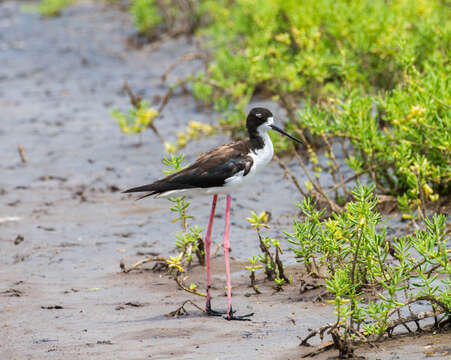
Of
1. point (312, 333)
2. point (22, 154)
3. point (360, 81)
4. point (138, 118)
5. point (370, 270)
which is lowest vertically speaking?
point (312, 333)

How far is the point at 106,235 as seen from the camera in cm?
658

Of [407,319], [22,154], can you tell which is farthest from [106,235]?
[407,319]

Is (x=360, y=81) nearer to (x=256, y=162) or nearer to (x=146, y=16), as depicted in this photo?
(x=256, y=162)

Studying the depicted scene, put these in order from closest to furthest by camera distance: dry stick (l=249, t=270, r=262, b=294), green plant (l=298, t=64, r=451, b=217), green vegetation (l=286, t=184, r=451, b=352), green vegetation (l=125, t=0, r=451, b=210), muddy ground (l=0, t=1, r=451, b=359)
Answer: green vegetation (l=286, t=184, r=451, b=352) → muddy ground (l=0, t=1, r=451, b=359) → dry stick (l=249, t=270, r=262, b=294) → green plant (l=298, t=64, r=451, b=217) → green vegetation (l=125, t=0, r=451, b=210)

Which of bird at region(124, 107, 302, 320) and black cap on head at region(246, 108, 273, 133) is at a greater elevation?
black cap on head at region(246, 108, 273, 133)

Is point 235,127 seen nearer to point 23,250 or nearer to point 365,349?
point 23,250

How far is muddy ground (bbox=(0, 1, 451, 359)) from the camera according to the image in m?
4.30

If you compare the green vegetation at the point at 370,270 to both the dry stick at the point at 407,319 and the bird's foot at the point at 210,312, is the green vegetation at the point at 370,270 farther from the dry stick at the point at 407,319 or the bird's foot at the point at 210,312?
the bird's foot at the point at 210,312

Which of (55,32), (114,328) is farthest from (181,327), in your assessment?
(55,32)

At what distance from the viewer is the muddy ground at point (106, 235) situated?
4.30 meters

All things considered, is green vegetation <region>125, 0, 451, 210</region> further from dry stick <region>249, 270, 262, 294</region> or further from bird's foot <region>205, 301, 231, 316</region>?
bird's foot <region>205, 301, 231, 316</region>

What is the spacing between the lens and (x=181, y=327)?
4496mm

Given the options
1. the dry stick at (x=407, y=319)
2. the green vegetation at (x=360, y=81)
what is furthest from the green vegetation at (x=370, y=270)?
the green vegetation at (x=360, y=81)

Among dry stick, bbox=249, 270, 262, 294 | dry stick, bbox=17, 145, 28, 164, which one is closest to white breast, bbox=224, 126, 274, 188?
dry stick, bbox=249, 270, 262, 294
